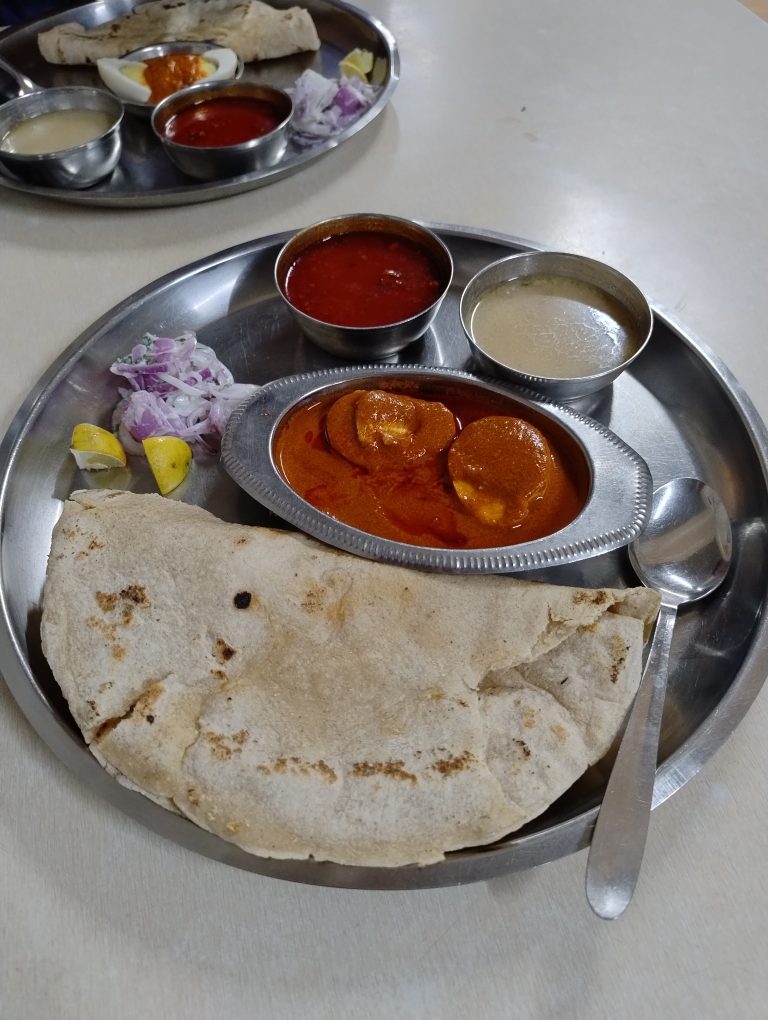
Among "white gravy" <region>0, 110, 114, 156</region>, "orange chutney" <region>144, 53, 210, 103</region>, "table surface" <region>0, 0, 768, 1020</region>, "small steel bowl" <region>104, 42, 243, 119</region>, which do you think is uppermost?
"small steel bowl" <region>104, 42, 243, 119</region>

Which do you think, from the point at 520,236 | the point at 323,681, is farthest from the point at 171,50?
the point at 323,681

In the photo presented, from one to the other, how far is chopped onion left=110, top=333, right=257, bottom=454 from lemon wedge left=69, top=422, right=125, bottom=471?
49 mm

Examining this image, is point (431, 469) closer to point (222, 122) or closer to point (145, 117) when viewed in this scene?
point (222, 122)

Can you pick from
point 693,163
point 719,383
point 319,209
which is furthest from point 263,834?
point 693,163

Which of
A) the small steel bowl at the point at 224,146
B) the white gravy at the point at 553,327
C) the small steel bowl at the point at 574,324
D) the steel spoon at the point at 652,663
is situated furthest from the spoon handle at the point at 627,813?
the small steel bowl at the point at 224,146

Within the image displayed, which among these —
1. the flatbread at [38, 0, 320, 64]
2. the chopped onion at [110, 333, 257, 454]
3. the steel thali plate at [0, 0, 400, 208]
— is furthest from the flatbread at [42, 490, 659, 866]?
the flatbread at [38, 0, 320, 64]

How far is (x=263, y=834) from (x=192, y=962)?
0.23 meters

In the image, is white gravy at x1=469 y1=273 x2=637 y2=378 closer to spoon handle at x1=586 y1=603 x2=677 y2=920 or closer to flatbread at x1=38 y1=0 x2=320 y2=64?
spoon handle at x1=586 y1=603 x2=677 y2=920

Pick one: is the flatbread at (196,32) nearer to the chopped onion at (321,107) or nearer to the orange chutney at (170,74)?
the orange chutney at (170,74)

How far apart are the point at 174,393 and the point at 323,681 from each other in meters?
0.89

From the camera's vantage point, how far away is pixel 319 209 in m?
2.55

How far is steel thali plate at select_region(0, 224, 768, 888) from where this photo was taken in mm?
1243

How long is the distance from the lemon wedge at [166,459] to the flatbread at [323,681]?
0.60 feet

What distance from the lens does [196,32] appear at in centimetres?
303
